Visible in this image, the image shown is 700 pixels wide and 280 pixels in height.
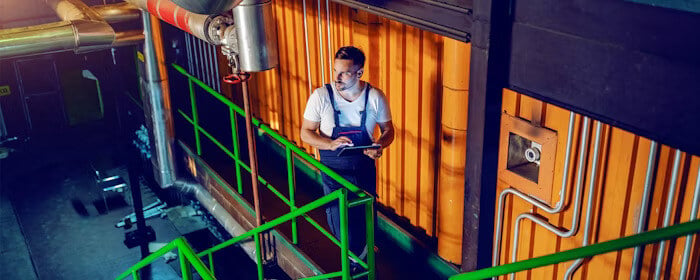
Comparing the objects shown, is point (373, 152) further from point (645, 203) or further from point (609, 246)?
point (609, 246)

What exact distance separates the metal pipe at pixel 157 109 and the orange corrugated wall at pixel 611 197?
526 cm

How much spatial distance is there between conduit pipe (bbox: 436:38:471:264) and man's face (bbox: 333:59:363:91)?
68cm

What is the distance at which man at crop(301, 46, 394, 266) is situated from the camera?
5.29m

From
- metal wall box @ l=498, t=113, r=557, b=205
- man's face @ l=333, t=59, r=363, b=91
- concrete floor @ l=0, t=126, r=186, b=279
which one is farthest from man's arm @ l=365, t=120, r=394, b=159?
concrete floor @ l=0, t=126, r=186, b=279

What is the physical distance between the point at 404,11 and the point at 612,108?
73.8 inches

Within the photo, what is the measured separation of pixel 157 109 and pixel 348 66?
15.2 ft

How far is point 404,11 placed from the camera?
505 centimetres

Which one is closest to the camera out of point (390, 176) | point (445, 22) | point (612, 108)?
point (612, 108)

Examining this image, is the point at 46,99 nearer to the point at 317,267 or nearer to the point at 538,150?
the point at 317,267

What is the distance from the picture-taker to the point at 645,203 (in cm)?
421

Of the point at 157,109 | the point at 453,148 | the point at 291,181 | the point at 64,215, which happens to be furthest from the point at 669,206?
the point at 64,215

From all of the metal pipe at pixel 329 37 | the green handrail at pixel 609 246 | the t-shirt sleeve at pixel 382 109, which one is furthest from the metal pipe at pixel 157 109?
the green handrail at pixel 609 246

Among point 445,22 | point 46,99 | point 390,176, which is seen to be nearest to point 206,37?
point 390,176

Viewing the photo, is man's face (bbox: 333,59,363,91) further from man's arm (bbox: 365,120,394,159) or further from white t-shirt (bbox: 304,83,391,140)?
man's arm (bbox: 365,120,394,159)
